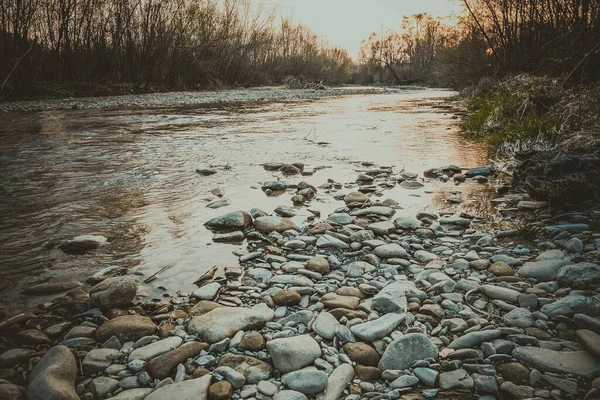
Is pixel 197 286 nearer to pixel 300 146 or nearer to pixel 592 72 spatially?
pixel 300 146

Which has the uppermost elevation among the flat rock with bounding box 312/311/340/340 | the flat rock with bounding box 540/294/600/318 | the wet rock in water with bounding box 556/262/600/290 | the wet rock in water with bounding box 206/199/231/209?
the wet rock in water with bounding box 206/199/231/209

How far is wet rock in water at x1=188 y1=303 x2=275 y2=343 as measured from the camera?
67.3 inches

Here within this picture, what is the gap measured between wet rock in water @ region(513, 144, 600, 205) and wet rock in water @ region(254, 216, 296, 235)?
2151 mm

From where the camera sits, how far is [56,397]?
4.32 feet

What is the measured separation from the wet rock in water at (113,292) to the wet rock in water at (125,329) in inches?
7.9

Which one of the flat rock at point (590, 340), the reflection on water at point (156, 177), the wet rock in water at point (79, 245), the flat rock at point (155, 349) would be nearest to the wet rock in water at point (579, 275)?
the flat rock at point (590, 340)

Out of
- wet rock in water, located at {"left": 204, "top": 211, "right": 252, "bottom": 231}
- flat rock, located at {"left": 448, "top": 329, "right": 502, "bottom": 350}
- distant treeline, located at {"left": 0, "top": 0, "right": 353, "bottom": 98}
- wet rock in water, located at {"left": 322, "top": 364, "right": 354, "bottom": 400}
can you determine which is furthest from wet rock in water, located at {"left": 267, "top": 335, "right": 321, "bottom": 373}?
distant treeline, located at {"left": 0, "top": 0, "right": 353, "bottom": 98}

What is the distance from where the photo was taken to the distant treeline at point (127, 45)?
48.9ft

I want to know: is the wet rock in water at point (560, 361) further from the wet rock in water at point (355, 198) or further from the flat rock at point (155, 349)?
the wet rock in water at point (355, 198)

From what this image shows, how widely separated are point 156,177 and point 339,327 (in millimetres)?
3680

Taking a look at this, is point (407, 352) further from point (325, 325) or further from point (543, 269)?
point (543, 269)

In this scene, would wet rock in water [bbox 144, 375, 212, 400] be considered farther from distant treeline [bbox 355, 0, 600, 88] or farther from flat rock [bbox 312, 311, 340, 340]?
distant treeline [bbox 355, 0, 600, 88]

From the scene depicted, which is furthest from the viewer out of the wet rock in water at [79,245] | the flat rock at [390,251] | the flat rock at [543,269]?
the wet rock in water at [79,245]

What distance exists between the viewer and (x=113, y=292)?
2000 millimetres
